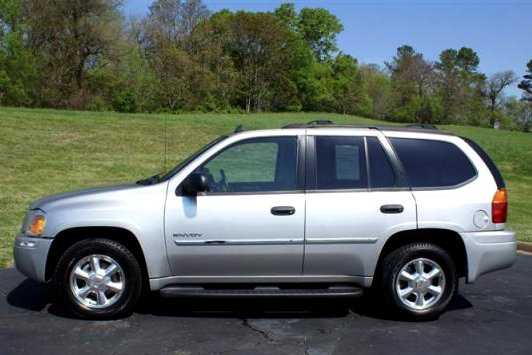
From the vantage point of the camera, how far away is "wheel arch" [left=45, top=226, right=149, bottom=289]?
17.9 ft

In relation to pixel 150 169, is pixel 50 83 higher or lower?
higher

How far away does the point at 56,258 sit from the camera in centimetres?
556

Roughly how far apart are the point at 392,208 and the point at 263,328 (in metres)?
1.54

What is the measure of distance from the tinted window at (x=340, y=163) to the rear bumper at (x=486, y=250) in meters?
1.09

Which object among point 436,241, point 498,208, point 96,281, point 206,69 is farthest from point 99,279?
point 206,69

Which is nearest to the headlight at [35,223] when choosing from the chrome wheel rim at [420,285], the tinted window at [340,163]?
the tinted window at [340,163]

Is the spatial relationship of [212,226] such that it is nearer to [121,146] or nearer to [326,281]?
[326,281]

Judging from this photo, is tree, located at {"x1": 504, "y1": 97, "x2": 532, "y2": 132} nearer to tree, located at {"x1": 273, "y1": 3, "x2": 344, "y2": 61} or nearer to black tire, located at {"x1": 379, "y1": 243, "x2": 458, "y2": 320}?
tree, located at {"x1": 273, "y1": 3, "x2": 344, "y2": 61}

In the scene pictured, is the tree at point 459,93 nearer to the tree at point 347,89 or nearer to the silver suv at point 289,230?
the tree at point 347,89

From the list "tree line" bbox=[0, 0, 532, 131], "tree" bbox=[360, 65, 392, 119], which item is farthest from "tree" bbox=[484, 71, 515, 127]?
"tree" bbox=[360, 65, 392, 119]

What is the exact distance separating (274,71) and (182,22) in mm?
13096

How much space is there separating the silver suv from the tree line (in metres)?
48.0

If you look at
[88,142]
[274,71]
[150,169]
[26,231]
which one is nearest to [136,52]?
[274,71]

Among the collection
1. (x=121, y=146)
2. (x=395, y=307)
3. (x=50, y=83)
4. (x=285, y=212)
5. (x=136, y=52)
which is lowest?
(x=395, y=307)
